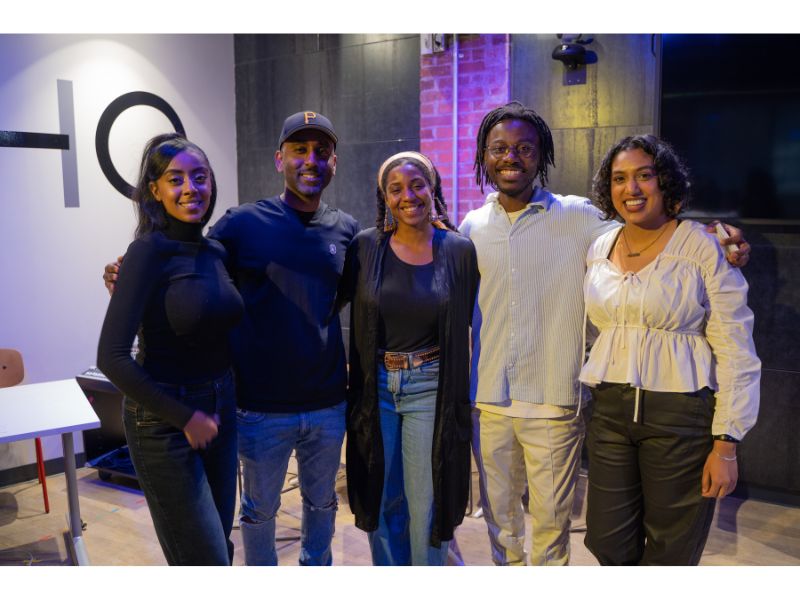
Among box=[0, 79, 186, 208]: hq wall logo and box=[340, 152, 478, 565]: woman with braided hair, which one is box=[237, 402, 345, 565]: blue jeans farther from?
box=[0, 79, 186, 208]: hq wall logo

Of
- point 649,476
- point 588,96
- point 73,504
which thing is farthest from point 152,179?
point 588,96

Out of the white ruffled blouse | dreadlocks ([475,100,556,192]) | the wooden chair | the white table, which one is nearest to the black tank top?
dreadlocks ([475,100,556,192])

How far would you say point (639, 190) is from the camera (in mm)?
2018

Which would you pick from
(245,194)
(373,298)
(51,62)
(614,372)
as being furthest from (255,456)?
(245,194)

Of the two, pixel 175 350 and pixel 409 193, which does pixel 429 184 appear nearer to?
pixel 409 193

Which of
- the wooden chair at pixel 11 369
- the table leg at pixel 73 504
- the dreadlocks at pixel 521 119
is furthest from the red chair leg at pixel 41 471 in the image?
the dreadlocks at pixel 521 119

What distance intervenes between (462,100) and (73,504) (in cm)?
303

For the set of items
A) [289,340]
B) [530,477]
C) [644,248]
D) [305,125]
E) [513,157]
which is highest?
[305,125]

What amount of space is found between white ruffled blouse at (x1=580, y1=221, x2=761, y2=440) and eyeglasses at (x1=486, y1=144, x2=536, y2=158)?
0.51 metres

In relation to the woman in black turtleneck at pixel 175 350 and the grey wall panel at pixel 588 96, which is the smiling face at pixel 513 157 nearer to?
the woman in black turtleneck at pixel 175 350

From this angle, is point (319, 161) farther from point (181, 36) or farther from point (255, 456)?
point (181, 36)

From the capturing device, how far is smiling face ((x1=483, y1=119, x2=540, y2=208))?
224 centimetres

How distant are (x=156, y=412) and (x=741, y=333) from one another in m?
1.59

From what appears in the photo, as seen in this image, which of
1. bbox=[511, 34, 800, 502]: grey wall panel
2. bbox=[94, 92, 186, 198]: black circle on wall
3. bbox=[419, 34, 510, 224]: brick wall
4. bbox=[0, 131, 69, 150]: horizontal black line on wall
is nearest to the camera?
bbox=[511, 34, 800, 502]: grey wall panel
